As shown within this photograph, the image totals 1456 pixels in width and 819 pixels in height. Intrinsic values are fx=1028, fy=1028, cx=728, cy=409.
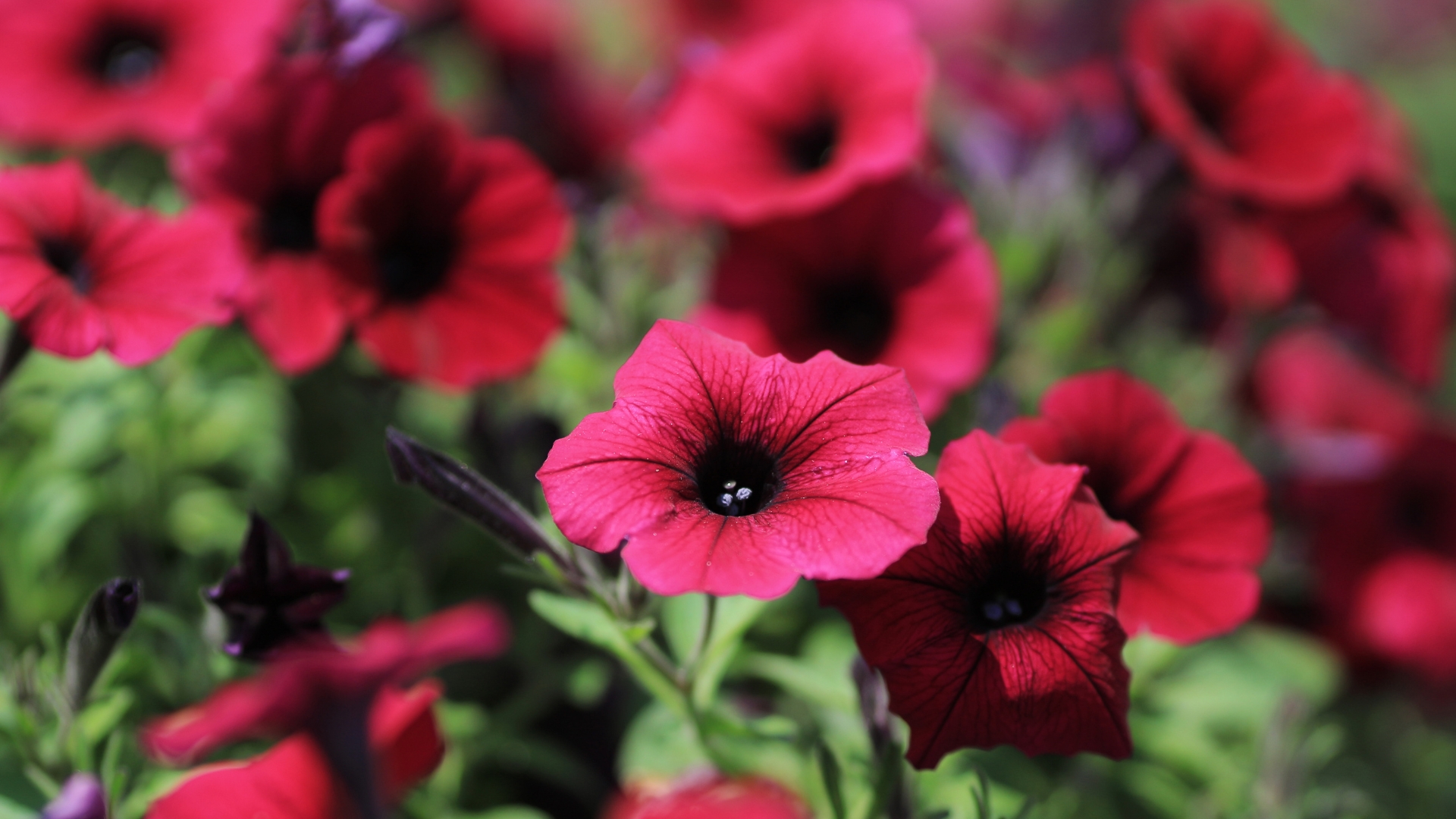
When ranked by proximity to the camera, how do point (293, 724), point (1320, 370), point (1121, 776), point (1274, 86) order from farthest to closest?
point (1320, 370) < point (1274, 86) < point (1121, 776) < point (293, 724)

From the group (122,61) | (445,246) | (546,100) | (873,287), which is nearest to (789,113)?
(873,287)

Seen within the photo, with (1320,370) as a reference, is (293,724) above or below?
above

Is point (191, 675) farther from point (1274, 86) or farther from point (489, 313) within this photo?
point (1274, 86)

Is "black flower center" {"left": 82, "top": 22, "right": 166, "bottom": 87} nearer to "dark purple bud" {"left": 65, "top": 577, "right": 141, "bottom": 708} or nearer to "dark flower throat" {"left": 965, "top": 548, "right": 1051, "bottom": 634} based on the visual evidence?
"dark purple bud" {"left": 65, "top": 577, "right": 141, "bottom": 708}

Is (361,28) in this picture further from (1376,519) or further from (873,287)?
(1376,519)

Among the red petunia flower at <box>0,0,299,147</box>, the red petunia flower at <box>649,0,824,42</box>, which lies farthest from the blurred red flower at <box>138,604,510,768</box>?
the red petunia flower at <box>649,0,824,42</box>

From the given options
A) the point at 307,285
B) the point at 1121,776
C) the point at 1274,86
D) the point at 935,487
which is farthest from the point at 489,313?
the point at 1274,86

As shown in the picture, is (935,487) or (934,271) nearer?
(935,487)

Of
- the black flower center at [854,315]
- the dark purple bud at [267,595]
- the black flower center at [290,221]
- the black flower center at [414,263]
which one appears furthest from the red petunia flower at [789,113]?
the dark purple bud at [267,595]
